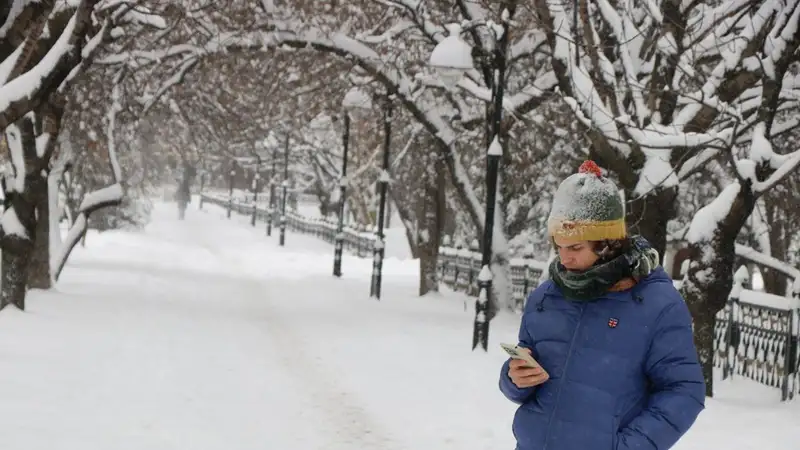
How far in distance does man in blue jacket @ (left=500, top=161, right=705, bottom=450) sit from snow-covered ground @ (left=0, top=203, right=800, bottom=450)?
492 cm

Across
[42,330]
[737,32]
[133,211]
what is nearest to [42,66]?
[42,330]

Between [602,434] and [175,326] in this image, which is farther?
[175,326]

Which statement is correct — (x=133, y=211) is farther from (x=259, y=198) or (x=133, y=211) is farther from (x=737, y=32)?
(x=737, y=32)

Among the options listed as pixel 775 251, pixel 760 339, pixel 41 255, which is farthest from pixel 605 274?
pixel 775 251

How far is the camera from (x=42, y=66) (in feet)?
26.6

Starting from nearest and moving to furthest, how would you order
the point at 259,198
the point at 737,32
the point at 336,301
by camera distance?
the point at 737,32
the point at 336,301
the point at 259,198

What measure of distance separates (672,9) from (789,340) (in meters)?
4.04

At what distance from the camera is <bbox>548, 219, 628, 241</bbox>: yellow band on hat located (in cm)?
323

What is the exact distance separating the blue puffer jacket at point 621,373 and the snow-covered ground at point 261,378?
4.95 meters

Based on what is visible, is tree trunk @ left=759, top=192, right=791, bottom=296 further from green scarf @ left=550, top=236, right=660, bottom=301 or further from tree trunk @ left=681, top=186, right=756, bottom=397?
green scarf @ left=550, top=236, right=660, bottom=301

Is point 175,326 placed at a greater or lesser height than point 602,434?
lesser

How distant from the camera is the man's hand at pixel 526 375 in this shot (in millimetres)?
3188

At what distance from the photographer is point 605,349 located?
315cm

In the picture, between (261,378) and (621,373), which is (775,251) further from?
(621,373)
